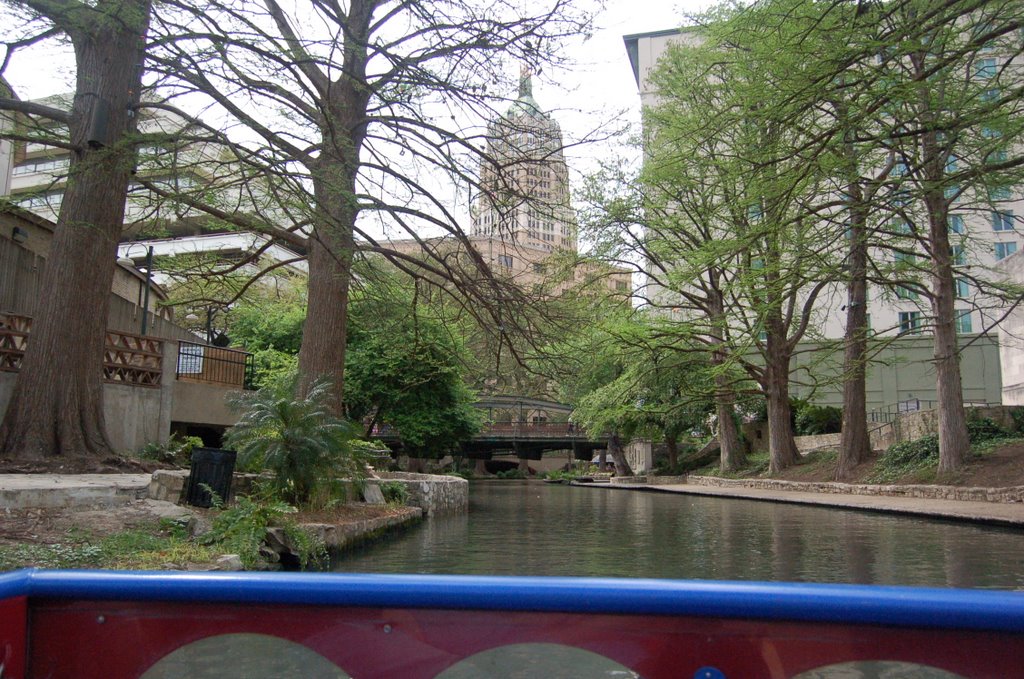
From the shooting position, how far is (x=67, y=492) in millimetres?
7520

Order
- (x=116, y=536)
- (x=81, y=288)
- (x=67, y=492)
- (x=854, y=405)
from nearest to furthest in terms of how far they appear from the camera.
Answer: (x=116, y=536), (x=67, y=492), (x=81, y=288), (x=854, y=405)

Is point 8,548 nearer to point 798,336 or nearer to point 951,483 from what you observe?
point 951,483

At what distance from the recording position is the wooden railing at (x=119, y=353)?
493 inches

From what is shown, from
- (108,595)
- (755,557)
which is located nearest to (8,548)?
(108,595)

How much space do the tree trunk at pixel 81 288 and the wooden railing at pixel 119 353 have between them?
2.13 metres

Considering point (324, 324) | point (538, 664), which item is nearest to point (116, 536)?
point (538, 664)

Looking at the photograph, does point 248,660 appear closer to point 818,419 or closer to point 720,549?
point 720,549

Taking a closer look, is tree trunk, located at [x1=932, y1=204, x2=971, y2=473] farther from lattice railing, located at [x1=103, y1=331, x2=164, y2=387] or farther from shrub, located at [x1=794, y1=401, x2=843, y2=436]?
lattice railing, located at [x1=103, y1=331, x2=164, y2=387]

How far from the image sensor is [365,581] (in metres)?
1.62

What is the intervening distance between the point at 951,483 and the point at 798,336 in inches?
374

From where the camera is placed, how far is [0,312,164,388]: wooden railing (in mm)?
12516

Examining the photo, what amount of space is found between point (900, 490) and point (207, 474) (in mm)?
15384

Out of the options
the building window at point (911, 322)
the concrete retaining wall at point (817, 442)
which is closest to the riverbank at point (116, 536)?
the building window at point (911, 322)

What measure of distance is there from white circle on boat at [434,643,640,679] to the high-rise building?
10127 mm
